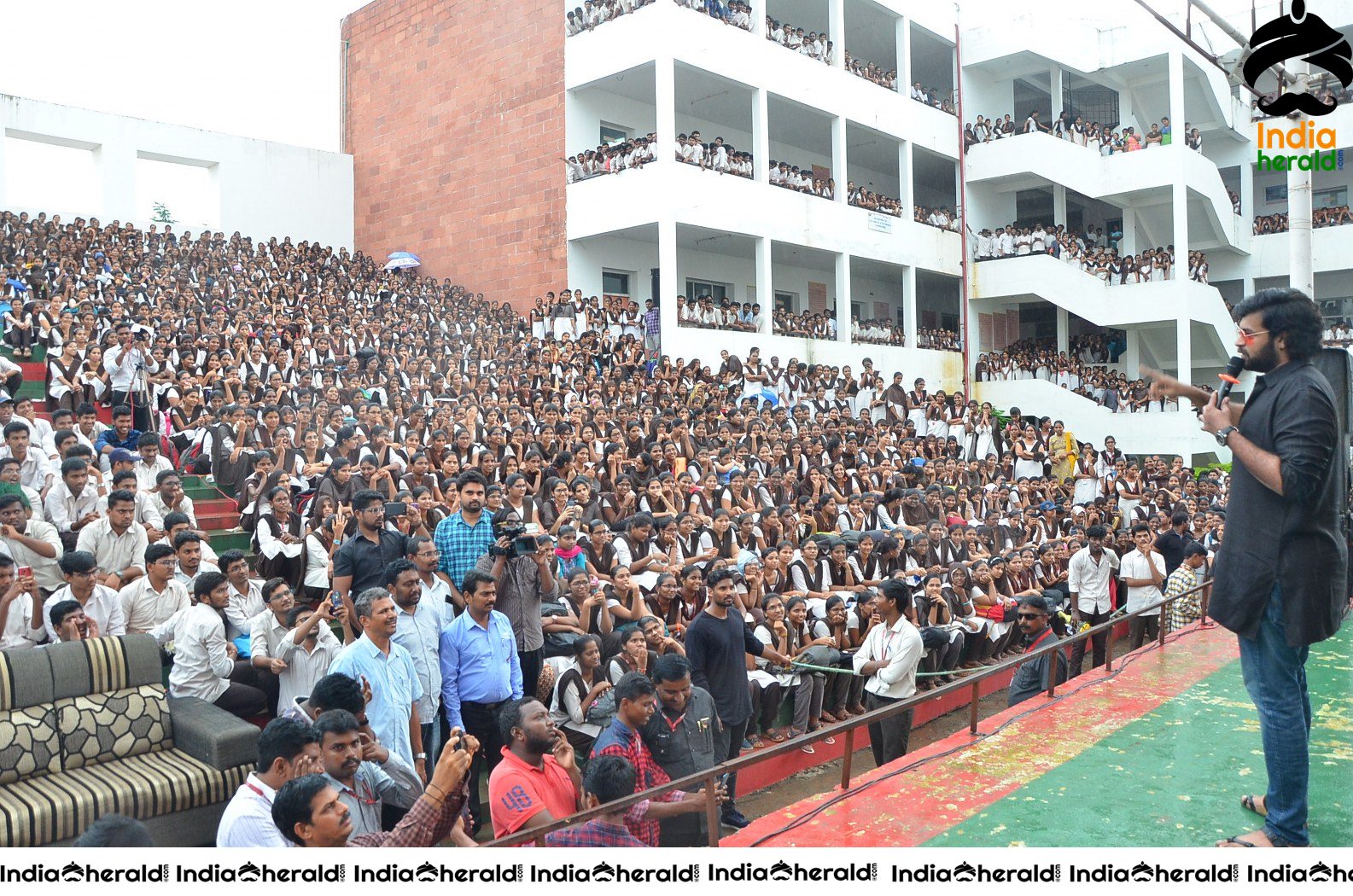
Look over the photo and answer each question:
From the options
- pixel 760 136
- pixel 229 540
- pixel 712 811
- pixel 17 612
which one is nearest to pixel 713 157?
pixel 760 136

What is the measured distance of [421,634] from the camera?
208 inches

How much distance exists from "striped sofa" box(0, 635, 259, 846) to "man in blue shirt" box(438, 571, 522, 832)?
109 cm

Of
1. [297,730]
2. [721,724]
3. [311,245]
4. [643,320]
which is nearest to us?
[297,730]

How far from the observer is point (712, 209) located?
18156 millimetres

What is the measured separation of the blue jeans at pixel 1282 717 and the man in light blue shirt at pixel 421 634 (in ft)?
12.5

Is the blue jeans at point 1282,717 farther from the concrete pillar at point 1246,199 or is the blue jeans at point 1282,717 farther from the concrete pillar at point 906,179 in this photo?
the concrete pillar at point 1246,199

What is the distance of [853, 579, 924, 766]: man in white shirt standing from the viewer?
633 centimetres

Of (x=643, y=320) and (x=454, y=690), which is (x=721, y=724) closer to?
(x=454, y=690)

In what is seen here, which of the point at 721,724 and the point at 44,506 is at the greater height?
the point at 44,506

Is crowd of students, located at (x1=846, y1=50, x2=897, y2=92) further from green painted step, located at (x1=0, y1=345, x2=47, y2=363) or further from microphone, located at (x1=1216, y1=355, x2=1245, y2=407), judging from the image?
microphone, located at (x1=1216, y1=355, x2=1245, y2=407)

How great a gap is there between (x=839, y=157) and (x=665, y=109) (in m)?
4.85

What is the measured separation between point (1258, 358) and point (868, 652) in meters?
3.99

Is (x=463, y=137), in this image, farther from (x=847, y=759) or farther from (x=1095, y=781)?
(x=1095, y=781)
